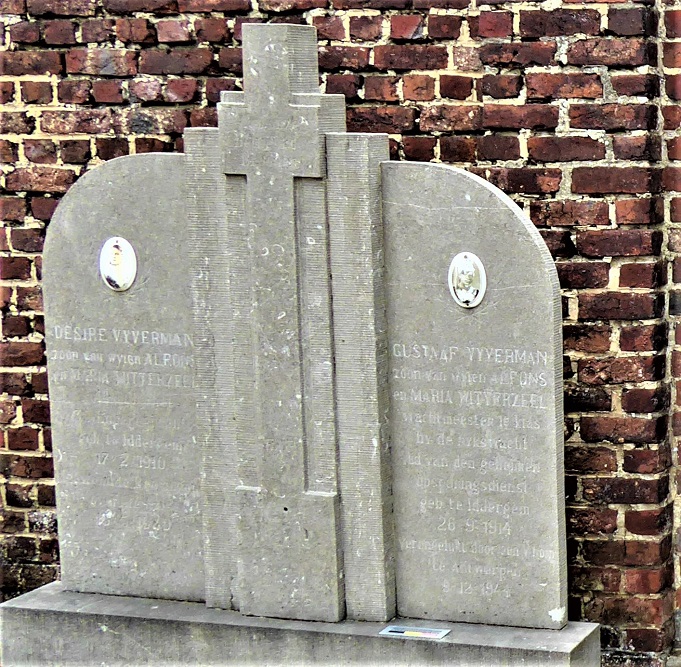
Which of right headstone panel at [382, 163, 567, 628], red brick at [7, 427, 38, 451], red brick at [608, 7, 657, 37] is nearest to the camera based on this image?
right headstone panel at [382, 163, 567, 628]

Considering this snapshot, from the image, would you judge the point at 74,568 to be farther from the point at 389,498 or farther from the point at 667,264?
the point at 667,264

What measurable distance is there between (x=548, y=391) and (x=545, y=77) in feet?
3.02

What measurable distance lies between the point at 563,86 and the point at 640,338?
717 mm

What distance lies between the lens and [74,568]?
396 cm

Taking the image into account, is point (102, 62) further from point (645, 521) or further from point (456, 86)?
point (645, 521)

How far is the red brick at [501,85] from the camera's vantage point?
3801 millimetres

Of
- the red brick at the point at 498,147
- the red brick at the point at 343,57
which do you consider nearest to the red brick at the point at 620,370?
the red brick at the point at 498,147

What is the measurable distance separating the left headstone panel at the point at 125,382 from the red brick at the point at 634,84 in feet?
3.95

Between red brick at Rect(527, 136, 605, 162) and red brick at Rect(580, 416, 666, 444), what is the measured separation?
28.3 inches

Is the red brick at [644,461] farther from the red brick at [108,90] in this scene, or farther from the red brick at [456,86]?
the red brick at [108,90]

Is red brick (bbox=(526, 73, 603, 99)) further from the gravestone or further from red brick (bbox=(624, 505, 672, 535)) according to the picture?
red brick (bbox=(624, 505, 672, 535))

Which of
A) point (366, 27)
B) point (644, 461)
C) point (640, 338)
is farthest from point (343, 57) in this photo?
point (644, 461)

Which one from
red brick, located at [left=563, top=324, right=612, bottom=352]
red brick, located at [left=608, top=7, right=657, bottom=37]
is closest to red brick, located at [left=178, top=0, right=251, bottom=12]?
red brick, located at [left=608, top=7, right=657, bottom=37]

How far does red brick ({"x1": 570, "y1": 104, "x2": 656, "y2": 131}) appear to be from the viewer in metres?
3.70
